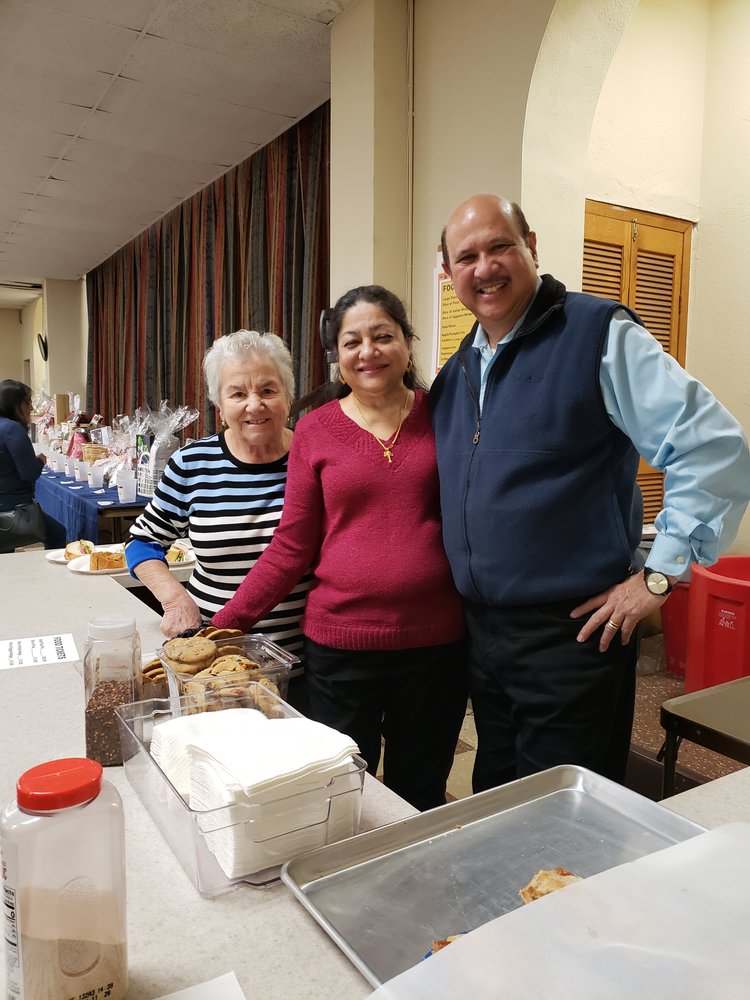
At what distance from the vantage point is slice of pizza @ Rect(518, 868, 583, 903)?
74cm

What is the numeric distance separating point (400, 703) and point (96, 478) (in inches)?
149

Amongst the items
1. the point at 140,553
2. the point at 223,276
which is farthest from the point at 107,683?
the point at 223,276

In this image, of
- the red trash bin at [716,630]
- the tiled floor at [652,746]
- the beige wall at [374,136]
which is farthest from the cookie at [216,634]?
the red trash bin at [716,630]

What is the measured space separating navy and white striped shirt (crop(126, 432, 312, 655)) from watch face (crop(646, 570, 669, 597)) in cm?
76

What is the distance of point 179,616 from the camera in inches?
64.1

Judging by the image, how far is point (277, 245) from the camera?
4.86 m

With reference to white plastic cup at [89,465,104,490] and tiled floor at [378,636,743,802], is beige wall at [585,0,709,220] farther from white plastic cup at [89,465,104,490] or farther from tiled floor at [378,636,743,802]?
white plastic cup at [89,465,104,490]

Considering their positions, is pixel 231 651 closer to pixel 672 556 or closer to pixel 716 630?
pixel 672 556

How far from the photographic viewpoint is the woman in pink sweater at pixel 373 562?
1.57 metres

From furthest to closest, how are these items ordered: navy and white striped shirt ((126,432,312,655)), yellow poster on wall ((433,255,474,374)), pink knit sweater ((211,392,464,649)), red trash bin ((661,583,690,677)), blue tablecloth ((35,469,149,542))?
blue tablecloth ((35,469,149,542)) → red trash bin ((661,583,690,677)) → yellow poster on wall ((433,255,474,374)) → navy and white striped shirt ((126,432,312,655)) → pink knit sweater ((211,392,464,649))

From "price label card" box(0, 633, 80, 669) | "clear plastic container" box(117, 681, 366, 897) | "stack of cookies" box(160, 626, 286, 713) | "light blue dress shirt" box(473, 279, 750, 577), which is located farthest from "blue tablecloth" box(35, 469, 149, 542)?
"clear plastic container" box(117, 681, 366, 897)

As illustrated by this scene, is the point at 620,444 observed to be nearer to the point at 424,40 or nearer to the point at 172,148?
the point at 424,40

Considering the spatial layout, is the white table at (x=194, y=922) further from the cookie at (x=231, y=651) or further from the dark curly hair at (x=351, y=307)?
the dark curly hair at (x=351, y=307)

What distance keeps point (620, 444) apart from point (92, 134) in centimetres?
466
